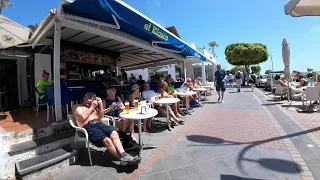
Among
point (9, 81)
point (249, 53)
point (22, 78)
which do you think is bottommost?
point (9, 81)

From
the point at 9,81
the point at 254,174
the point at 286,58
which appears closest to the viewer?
the point at 254,174

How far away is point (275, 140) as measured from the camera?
3789mm

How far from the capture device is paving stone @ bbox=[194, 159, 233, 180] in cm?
260

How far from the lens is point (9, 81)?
7.36m

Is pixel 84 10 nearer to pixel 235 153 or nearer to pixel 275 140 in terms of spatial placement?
pixel 235 153

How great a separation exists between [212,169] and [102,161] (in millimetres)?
1751

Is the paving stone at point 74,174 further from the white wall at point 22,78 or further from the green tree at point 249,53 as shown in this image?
the green tree at point 249,53

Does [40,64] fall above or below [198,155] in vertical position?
above

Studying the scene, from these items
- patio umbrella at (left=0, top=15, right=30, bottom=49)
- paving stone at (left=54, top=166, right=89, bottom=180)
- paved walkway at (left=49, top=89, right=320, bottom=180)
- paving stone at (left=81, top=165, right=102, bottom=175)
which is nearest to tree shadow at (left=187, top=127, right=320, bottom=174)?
paved walkway at (left=49, top=89, right=320, bottom=180)

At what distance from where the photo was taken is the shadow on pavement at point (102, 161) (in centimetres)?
288

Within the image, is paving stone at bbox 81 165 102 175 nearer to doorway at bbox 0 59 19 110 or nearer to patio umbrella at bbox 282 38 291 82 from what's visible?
doorway at bbox 0 59 19 110

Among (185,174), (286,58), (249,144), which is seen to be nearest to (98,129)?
(185,174)

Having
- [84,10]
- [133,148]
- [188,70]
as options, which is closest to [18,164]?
[133,148]

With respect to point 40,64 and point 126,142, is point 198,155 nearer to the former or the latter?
point 126,142
